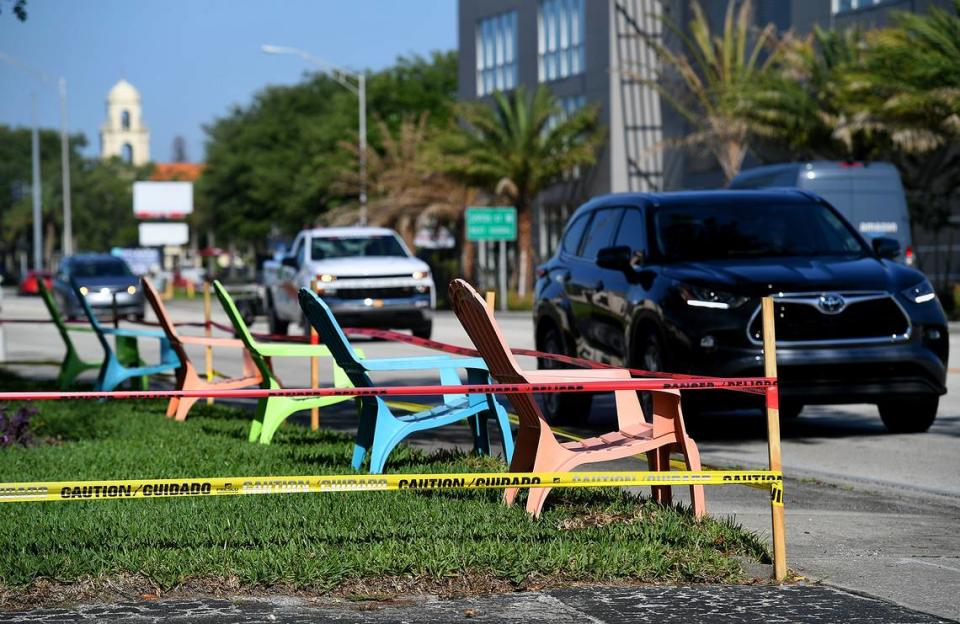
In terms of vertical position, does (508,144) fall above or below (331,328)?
above

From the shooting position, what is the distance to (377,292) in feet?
89.4

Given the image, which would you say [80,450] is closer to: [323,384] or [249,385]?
[249,385]

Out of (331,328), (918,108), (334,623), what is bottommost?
(334,623)

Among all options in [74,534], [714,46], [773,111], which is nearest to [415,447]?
[74,534]

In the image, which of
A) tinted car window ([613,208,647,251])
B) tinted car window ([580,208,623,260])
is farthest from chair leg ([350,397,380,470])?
tinted car window ([580,208,623,260])

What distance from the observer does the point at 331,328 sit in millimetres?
9727

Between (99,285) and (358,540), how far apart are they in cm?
3334

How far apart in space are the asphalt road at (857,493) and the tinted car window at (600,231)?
1383mm

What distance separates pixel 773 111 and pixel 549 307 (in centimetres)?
2417

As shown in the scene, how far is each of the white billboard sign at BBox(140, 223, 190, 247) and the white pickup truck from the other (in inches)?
2933

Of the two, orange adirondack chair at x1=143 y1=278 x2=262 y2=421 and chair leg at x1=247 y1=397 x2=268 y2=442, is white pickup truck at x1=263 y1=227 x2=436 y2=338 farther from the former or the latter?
chair leg at x1=247 y1=397 x2=268 y2=442

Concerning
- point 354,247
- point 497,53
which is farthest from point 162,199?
point 354,247

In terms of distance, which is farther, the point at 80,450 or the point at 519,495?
the point at 80,450

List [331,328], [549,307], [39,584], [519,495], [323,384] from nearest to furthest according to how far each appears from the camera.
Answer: [39,584] < [519,495] < [331,328] < [549,307] < [323,384]
